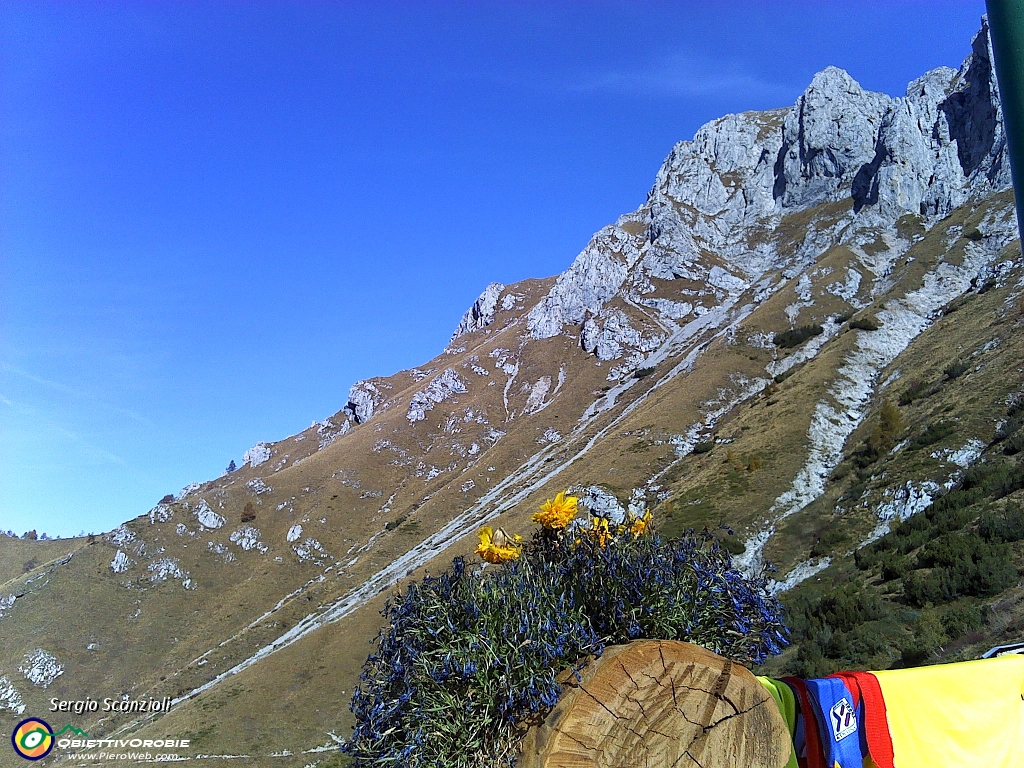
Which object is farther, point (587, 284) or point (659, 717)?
point (587, 284)

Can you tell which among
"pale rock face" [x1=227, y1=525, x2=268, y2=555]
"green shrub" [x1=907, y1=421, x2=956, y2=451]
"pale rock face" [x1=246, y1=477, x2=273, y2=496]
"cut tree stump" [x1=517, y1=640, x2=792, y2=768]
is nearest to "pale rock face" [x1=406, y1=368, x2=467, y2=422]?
"pale rock face" [x1=246, y1=477, x2=273, y2=496]

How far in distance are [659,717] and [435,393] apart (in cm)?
13468

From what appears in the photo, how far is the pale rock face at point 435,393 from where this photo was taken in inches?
Answer: 5271

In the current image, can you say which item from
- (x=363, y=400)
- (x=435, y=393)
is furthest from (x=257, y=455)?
(x=435, y=393)

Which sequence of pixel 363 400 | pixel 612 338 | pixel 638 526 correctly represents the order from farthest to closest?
pixel 363 400 → pixel 612 338 → pixel 638 526

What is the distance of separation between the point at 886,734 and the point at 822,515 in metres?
33.4

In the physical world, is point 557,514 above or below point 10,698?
below

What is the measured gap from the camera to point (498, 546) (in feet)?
18.6

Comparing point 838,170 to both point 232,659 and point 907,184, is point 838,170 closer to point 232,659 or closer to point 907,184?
point 907,184

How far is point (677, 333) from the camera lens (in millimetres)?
122312

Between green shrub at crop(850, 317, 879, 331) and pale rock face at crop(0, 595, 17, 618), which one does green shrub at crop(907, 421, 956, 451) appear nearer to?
green shrub at crop(850, 317, 879, 331)

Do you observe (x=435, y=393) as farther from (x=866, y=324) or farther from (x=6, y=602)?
(x=866, y=324)

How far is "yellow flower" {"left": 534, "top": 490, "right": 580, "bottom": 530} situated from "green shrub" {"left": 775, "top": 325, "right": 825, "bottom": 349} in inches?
3248

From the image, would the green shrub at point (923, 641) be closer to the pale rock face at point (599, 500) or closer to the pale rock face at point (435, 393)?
the pale rock face at point (599, 500)
